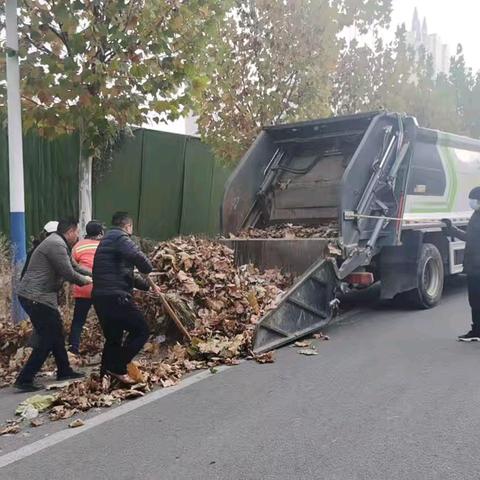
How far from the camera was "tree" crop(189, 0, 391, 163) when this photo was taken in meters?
11.0

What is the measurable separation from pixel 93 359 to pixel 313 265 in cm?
272

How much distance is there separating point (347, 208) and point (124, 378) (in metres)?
3.59

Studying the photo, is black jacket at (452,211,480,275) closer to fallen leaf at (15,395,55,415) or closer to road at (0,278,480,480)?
road at (0,278,480,480)

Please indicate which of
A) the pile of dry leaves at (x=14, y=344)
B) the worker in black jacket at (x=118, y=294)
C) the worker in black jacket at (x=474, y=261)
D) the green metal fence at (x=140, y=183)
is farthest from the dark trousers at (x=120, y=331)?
the green metal fence at (x=140, y=183)

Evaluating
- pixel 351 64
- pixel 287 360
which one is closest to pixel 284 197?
pixel 287 360

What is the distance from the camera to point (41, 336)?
18.2 ft

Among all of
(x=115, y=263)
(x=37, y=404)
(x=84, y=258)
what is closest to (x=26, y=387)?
(x=37, y=404)

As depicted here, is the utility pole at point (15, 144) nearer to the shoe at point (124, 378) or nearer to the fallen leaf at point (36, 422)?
the shoe at point (124, 378)

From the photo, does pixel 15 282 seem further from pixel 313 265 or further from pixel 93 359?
pixel 313 265

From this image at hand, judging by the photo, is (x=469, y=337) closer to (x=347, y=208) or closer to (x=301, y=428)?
(x=347, y=208)

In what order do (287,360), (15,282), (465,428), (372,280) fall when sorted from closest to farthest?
(465,428), (287,360), (15,282), (372,280)

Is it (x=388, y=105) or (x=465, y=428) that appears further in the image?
(x=388, y=105)

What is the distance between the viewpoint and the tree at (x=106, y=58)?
6.82 meters

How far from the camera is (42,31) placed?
7082 mm
